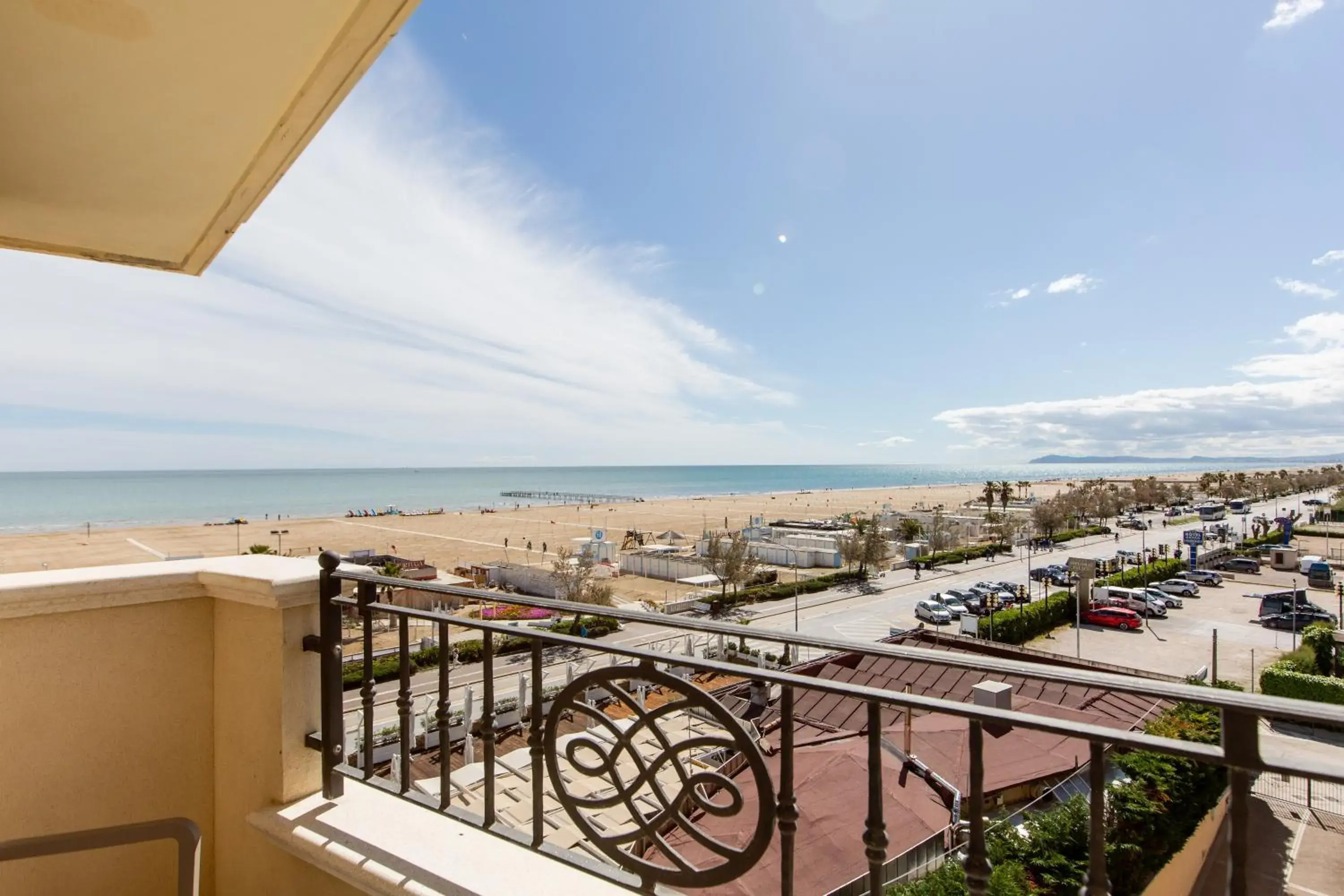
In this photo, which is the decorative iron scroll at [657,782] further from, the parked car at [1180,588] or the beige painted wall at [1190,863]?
the parked car at [1180,588]

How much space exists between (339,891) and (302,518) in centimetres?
6327

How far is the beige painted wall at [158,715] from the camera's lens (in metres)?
2.06

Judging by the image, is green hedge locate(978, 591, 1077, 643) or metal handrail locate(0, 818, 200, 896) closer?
metal handrail locate(0, 818, 200, 896)

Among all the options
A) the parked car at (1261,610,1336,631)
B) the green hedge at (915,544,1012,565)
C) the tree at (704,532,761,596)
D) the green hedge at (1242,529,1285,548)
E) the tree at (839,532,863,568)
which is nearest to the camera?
the parked car at (1261,610,1336,631)

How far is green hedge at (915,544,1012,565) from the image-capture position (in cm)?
3422

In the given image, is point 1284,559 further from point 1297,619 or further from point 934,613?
point 934,613

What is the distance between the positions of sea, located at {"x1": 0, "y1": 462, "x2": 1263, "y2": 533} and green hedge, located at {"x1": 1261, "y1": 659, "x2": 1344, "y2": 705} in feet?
213

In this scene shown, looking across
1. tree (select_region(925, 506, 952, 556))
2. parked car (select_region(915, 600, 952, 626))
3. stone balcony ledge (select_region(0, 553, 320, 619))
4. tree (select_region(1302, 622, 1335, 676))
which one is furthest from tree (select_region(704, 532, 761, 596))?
stone balcony ledge (select_region(0, 553, 320, 619))

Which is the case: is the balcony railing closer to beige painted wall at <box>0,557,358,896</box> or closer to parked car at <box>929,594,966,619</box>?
beige painted wall at <box>0,557,358,896</box>

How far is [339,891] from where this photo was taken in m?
1.95

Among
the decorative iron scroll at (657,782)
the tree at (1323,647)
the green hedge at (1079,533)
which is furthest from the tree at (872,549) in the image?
the decorative iron scroll at (657,782)

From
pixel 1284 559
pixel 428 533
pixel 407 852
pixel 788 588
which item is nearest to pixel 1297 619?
pixel 1284 559

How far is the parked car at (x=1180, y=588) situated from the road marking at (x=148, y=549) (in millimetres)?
43961

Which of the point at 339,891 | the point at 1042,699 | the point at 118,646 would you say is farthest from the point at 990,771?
the point at 118,646
